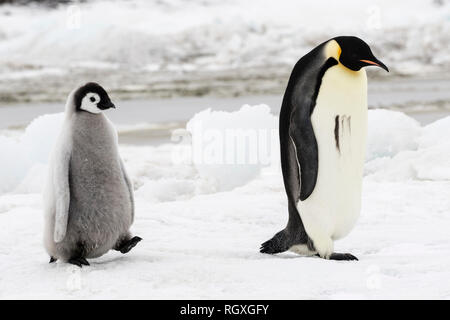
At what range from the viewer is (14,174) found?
496 centimetres

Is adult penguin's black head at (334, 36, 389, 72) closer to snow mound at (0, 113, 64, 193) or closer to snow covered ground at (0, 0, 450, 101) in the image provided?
snow mound at (0, 113, 64, 193)

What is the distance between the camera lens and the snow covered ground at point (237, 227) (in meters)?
2.19

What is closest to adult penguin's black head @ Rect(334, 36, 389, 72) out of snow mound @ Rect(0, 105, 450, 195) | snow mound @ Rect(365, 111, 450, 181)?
snow mound @ Rect(365, 111, 450, 181)

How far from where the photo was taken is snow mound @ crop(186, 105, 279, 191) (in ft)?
16.0

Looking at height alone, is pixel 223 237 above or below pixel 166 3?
below

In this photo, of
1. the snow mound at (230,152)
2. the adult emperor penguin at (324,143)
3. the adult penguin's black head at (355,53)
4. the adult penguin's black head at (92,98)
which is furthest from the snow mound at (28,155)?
the adult penguin's black head at (355,53)

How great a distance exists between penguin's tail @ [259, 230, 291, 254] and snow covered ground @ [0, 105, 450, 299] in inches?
1.4

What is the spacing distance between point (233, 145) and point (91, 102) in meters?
2.66

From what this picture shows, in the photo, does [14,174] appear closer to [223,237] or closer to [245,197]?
[245,197]

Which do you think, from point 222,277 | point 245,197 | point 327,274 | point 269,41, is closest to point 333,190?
point 327,274

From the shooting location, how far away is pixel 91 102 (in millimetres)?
2393

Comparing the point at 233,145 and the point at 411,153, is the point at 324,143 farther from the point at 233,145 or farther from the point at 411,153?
the point at 233,145
